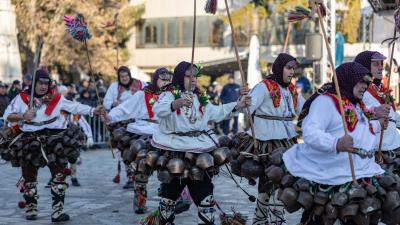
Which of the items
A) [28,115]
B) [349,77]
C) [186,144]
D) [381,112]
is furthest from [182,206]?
[349,77]

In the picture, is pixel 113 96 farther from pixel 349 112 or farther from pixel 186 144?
pixel 349 112

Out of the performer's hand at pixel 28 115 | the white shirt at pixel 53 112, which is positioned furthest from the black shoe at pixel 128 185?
the performer's hand at pixel 28 115

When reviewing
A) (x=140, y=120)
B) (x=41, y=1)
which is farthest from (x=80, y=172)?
(x=41, y=1)

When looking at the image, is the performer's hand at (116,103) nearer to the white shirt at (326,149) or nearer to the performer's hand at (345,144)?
the white shirt at (326,149)

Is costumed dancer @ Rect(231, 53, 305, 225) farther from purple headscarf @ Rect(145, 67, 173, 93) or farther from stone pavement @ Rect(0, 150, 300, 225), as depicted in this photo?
purple headscarf @ Rect(145, 67, 173, 93)

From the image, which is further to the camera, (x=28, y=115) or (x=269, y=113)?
(x=28, y=115)

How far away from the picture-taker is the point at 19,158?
9.16 metres

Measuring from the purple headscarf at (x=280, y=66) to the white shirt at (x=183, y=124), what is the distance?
625mm

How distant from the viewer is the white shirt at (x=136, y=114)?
936 centimetres

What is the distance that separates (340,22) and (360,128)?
27856mm

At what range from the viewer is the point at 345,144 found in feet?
17.9

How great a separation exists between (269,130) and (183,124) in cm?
92

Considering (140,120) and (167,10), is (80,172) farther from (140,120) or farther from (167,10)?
(167,10)

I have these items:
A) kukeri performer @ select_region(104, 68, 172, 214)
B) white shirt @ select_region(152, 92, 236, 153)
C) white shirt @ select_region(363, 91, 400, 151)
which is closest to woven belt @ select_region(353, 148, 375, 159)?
white shirt @ select_region(363, 91, 400, 151)
